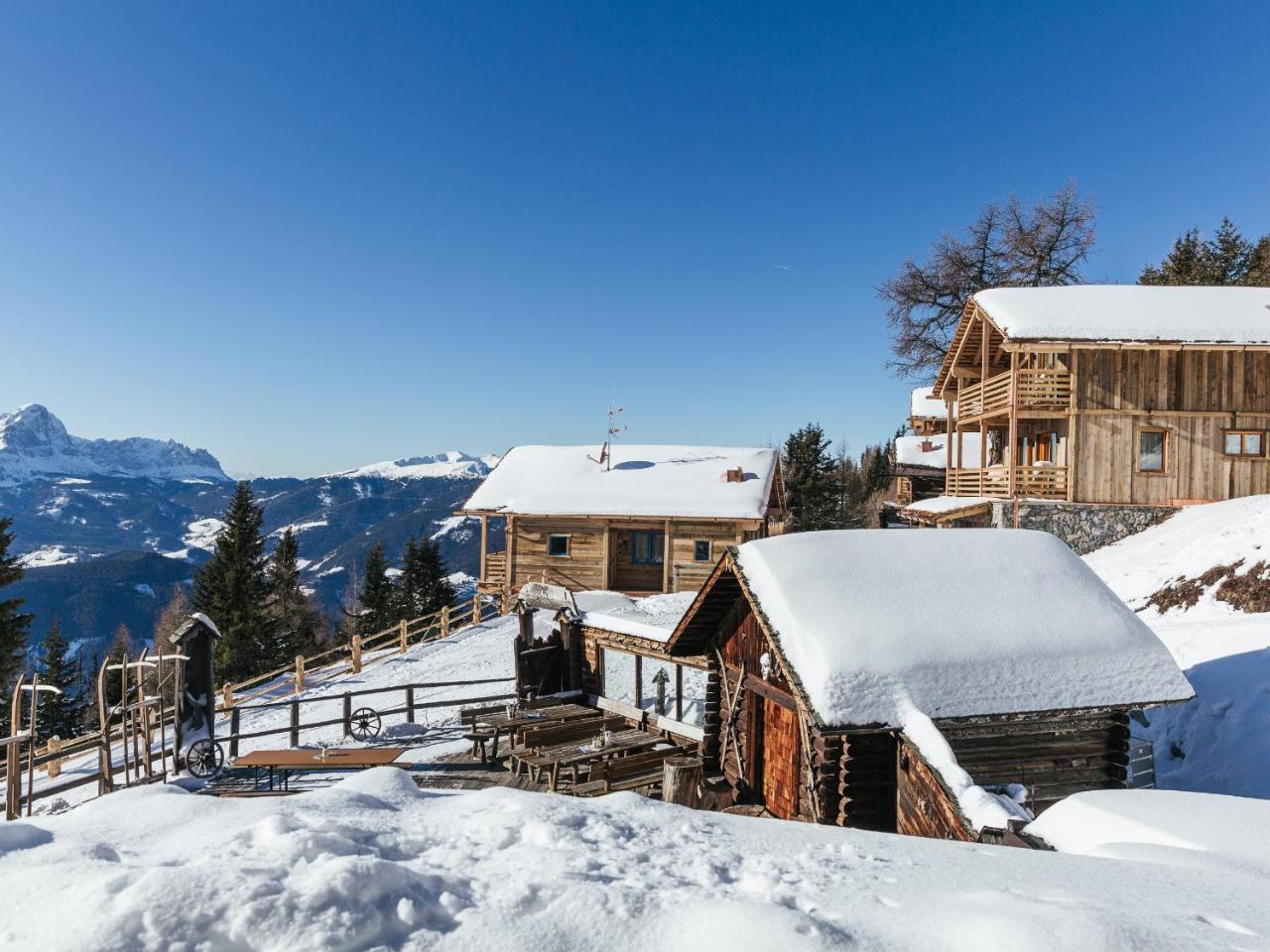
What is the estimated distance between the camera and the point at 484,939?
9.98 feet

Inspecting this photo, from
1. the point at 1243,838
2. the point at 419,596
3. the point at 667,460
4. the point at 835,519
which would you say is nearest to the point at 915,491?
the point at 835,519

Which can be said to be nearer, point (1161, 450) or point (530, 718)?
point (530, 718)

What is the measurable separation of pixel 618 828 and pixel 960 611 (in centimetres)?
563

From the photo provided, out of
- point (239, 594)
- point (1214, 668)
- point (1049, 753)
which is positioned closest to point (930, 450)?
point (1214, 668)

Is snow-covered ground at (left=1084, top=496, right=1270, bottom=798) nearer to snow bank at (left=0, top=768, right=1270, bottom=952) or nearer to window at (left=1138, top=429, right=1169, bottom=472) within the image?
window at (left=1138, top=429, right=1169, bottom=472)

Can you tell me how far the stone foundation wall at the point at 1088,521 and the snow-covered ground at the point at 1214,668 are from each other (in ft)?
14.1

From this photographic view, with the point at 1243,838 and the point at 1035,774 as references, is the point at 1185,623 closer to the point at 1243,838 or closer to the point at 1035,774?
the point at 1035,774

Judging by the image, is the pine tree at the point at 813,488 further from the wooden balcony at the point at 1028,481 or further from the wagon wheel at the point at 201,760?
the wagon wheel at the point at 201,760

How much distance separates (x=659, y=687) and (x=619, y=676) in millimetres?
1438

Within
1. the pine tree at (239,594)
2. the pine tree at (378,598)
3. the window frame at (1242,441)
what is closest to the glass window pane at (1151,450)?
the window frame at (1242,441)

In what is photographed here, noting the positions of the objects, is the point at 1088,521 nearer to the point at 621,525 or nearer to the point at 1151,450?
the point at 1151,450

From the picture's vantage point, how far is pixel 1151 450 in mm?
22906

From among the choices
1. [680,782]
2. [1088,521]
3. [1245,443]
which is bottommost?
[680,782]

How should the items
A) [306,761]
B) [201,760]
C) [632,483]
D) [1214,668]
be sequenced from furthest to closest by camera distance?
1. [632,483]
2. [201,760]
3. [306,761]
4. [1214,668]
